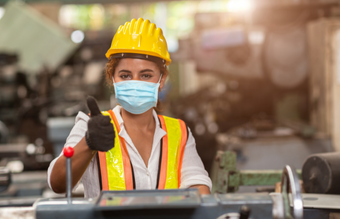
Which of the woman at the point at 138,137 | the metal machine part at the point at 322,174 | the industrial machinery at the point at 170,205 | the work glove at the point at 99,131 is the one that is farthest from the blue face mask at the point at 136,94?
the metal machine part at the point at 322,174

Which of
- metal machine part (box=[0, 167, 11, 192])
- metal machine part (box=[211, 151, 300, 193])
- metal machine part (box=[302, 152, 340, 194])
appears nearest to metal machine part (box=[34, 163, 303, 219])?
metal machine part (box=[302, 152, 340, 194])

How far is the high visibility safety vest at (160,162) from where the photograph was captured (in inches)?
53.7

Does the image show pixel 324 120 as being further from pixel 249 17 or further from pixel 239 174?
pixel 239 174

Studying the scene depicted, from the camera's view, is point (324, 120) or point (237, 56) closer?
point (324, 120)

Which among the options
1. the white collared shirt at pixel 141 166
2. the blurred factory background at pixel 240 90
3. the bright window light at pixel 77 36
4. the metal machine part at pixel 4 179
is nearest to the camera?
the white collared shirt at pixel 141 166

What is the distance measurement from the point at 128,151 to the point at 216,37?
117 inches

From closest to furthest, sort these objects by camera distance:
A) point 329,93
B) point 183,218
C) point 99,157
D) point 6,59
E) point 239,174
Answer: point 183,218
point 99,157
point 239,174
point 329,93
point 6,59

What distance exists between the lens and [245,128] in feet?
11.7

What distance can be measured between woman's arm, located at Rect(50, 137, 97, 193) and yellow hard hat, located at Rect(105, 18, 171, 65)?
0.45 m

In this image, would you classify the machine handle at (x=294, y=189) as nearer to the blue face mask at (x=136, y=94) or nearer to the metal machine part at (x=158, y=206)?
the metal machine part at (x=158, y=206)

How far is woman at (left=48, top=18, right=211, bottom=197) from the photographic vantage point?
53.9 inches

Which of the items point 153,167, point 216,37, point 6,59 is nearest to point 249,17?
point 216,37

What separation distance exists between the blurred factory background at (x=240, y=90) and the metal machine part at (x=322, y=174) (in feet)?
2.85

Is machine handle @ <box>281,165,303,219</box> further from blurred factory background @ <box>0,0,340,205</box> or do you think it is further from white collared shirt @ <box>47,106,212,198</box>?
blurred factory background @ <box>0,0,340,205</box>
